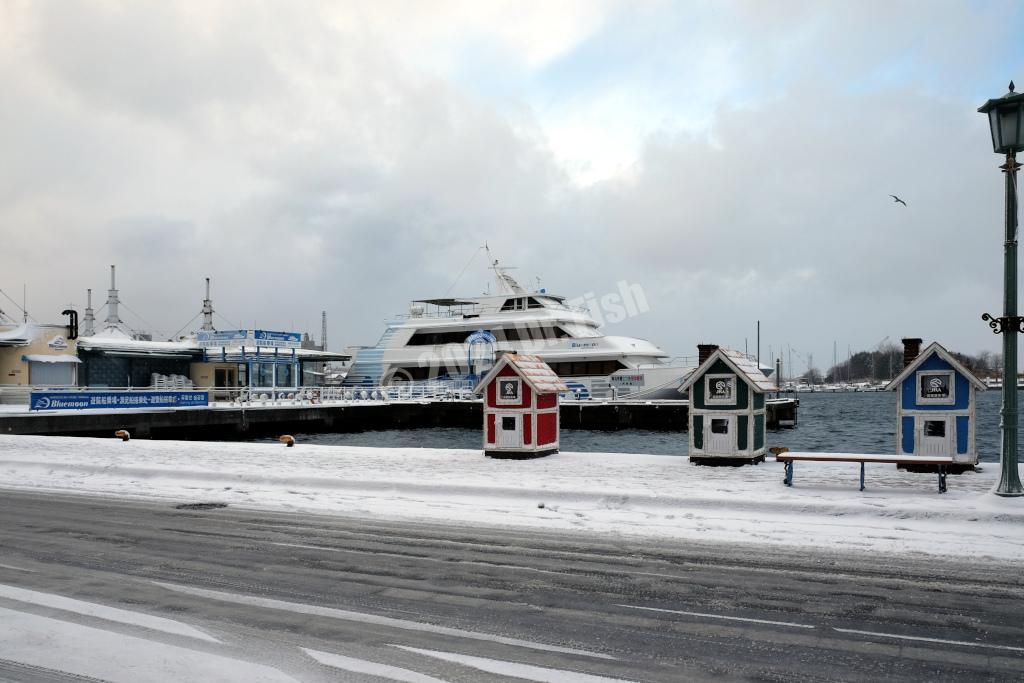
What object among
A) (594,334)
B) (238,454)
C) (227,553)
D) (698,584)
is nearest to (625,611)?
(698,584)

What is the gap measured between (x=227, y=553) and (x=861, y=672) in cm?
609

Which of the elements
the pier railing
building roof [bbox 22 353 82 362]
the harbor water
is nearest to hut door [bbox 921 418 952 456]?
the harbor water

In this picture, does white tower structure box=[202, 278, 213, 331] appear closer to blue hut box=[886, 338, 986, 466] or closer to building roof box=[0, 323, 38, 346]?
building roof box=[0, 323, 38, 346]

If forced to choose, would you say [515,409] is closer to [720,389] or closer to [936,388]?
[720,389]

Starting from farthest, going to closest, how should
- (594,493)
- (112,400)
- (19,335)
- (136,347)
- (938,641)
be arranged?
(136,347), (19,335), (112,400), (594,493), (938,641)

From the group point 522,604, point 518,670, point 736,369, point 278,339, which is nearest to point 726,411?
point 736,369

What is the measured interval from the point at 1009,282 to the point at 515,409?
30.4 ft

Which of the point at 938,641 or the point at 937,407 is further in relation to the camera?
the point at 937,407

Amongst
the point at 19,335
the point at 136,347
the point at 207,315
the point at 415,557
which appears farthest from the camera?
the point at 207,315

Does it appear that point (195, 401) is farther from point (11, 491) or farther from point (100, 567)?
point (100, 567)

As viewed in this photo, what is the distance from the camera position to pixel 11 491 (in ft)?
44.1

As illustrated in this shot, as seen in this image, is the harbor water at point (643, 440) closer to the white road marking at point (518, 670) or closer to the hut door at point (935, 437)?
the hut door at point (935, 437)

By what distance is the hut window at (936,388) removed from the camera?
13.4 metres

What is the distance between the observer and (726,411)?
15000 millimetres
